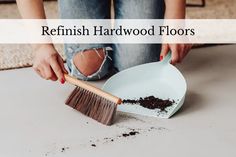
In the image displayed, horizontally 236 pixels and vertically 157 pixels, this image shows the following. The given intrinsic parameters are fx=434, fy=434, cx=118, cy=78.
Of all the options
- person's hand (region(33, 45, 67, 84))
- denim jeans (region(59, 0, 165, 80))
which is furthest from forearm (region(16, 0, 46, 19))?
denim jeans (region(59, 0, 165, 80))

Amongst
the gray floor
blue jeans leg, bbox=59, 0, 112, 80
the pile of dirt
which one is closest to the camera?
the gray floor

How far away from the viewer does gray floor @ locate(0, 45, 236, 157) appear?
1.00 metres

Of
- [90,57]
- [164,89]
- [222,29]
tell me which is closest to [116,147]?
[164,89]

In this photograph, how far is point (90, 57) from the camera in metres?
1.30

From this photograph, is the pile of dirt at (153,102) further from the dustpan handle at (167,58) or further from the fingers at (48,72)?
the fingers at (48,72)

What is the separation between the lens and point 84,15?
4.24 ft

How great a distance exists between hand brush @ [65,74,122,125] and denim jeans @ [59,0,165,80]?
0.20 metres

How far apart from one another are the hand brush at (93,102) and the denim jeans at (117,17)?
198 mm

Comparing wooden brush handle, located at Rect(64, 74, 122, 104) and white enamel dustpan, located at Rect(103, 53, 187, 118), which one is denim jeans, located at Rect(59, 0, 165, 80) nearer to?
white enamel dustpan, located at Rect(103, 53, 187, 118)

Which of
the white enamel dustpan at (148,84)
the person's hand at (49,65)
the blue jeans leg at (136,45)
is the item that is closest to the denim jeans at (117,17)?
the blue jeans leg at (136,45)

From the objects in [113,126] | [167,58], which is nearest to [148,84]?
[167,58]

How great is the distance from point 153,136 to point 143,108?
9 centimetres

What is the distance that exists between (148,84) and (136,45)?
0.56ft

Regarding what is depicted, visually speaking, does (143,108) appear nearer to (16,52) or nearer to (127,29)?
(127,29)
